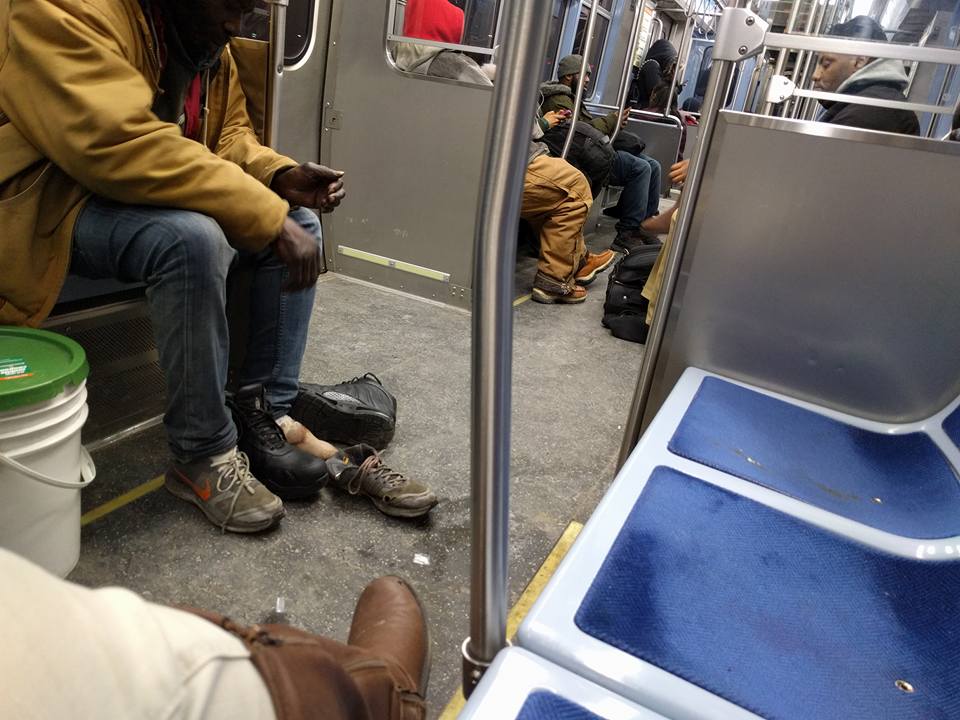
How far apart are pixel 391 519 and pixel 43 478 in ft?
2.62

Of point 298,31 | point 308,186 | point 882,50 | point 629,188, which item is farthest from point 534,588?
point 629,188

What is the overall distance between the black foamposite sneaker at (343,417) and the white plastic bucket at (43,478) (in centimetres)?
72

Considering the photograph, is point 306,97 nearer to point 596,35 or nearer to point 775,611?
point 775,611

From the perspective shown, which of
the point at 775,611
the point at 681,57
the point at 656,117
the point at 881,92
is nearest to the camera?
the point at 775,611

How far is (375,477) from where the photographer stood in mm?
1719

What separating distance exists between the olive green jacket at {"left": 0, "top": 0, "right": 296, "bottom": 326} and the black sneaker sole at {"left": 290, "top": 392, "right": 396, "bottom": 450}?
60 cm

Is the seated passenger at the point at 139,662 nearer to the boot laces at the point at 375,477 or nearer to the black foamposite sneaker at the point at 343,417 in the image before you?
the boot laces at the point at 375,477

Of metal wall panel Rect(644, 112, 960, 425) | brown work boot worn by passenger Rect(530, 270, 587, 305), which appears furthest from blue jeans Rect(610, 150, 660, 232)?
metal wall panel Rect(644, 112, 960, 425)

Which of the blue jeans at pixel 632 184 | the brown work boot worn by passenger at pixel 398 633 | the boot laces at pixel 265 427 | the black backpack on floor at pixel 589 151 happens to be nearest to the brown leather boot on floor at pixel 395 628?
the brown work boot worn by passenger at pixel 398 633

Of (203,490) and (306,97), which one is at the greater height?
(306,97)

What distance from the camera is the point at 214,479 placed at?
1.57 meters

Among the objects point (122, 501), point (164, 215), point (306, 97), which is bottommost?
point (122, 501)

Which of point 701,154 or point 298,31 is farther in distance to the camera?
point 298,31

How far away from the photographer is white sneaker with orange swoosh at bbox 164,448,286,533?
1.55 m
